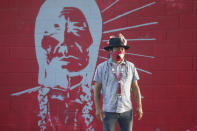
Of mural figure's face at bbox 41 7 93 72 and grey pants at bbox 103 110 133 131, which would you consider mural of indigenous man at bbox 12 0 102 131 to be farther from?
grey pants at bbox 103 110 133 131

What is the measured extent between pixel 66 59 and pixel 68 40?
0.33 meters

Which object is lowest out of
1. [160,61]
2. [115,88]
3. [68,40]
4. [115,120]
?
[115,120]

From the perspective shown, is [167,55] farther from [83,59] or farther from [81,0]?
[81,0]

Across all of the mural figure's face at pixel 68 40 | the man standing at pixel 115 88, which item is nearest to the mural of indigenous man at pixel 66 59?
the mural figure's face at pixel 68 40

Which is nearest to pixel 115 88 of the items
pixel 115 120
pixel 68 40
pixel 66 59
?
pixel 115 120

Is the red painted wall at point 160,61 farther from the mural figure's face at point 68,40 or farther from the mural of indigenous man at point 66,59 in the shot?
the mural figure's face at point 68,40

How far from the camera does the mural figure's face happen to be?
3346mm

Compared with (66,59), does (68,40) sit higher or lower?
higher

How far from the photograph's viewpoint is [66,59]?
335 cm

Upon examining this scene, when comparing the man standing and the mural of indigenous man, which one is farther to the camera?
the mural of indigenous man

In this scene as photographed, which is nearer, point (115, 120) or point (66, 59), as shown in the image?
point (115, 120)

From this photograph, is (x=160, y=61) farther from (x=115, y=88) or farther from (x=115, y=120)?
(x=115, y=120)

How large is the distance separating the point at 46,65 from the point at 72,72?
457mm

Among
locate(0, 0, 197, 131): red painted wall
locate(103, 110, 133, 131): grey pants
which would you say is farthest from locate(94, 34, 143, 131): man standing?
locate(0, 0, 197, 131): red painted wall
